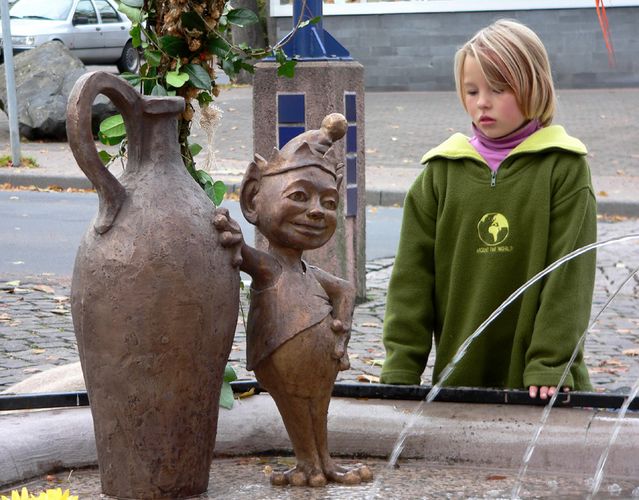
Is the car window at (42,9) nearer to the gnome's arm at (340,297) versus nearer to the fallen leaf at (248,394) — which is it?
the fallen leaf at (248,394)

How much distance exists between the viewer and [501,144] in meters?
3.35

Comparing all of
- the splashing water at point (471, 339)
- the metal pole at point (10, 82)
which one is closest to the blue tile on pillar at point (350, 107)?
the splashing water at point (471, 339)

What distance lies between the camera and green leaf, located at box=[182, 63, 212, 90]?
296cm

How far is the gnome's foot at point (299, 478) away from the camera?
2670 mm

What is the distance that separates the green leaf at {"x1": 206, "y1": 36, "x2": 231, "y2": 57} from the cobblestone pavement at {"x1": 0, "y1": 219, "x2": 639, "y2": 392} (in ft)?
7.37

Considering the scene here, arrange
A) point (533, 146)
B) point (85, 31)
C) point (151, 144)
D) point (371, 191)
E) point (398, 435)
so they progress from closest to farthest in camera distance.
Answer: point (151, 144) → point (398, 435) → point (533, 146) → point (371, 191) → point (85, 31)

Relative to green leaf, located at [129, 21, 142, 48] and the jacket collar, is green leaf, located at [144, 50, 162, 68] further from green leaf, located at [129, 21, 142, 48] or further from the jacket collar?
the jacket collar

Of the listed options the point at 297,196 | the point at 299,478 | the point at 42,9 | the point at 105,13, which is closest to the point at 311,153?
the point at 297,196

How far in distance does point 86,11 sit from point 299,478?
66.2 feet

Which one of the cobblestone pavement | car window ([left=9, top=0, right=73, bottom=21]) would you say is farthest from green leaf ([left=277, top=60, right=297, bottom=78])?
car window ([left=9, top=0, right=73, bottom=21])

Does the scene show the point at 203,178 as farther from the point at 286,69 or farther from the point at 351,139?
the point at 351,139

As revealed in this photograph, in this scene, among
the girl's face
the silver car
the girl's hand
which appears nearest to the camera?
the girl's hand

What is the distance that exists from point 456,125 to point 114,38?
8.85 metres

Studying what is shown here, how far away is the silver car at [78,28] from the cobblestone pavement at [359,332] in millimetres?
13653
